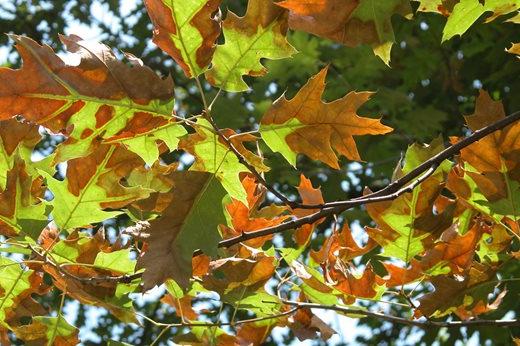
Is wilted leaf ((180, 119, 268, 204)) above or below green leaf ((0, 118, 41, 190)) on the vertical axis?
above

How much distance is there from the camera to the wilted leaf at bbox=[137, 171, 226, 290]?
4.46ft

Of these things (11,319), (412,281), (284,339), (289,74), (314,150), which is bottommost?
(284,339)

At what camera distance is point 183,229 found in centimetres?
139

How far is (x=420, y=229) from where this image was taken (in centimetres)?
164

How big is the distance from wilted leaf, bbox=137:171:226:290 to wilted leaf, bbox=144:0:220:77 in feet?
0.61

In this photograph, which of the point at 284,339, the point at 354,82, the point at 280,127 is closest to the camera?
the point at 280,127

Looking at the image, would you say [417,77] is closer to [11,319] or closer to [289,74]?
[289,74]

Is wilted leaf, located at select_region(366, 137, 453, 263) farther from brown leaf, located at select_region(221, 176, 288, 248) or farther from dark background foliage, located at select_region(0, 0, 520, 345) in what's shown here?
dark background foliage, located at select_region(0, 0, 520, 345)

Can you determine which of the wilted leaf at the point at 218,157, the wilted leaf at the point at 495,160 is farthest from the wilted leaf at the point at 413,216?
the wilted leaf at the point at 218,157

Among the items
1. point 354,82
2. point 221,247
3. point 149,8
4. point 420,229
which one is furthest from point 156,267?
point 354,82

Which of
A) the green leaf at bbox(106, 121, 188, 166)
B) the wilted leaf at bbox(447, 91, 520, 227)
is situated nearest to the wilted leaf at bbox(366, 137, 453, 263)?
the wilted leaf at bbox(447, 91, 520, 227)

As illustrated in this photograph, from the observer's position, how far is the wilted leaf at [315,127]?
141 cm

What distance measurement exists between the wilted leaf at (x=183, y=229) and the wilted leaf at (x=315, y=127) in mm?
127

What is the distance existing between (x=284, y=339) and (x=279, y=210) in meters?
4.16
